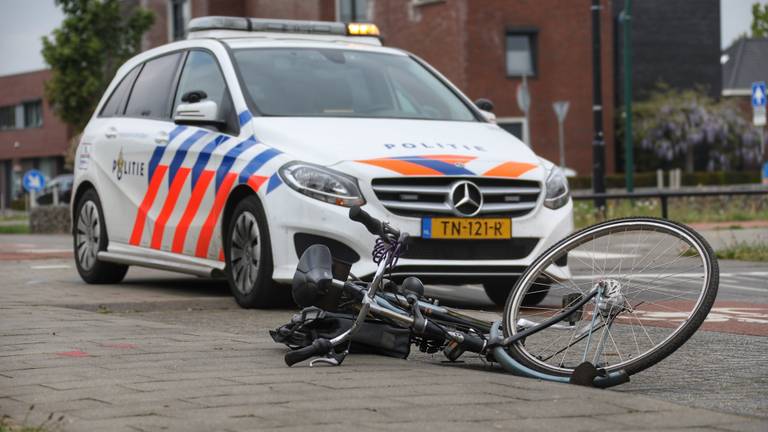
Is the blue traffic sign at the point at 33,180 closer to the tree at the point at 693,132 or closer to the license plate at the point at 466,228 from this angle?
the tree at the point at 693,132

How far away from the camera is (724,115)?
57.6m

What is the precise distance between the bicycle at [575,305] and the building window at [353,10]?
163 feet

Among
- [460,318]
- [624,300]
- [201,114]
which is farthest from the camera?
[201,114]

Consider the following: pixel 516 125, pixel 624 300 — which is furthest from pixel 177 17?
pixel 624 300

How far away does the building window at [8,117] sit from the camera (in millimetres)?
92000

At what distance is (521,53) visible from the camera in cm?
5200

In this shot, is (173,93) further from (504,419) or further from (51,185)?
(51,185)

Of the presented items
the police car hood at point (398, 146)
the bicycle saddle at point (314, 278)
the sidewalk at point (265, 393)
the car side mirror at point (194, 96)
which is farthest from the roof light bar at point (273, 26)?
the bicycle saddle at point (314, 278)

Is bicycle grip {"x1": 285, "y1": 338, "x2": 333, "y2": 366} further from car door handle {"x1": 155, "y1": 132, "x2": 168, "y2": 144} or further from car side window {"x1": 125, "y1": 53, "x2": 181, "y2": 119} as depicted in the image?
car side window {"x1": 125, "y1": 53, "x2": 181, "y2": 119}

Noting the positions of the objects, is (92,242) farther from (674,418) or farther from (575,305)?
(674,418)

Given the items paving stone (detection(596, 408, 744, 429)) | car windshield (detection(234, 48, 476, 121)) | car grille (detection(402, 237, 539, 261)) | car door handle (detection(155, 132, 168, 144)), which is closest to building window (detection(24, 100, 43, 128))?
car door handle (detection(155, 132, 168, 144))

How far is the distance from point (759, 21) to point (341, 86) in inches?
3483

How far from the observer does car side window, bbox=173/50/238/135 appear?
33.0ft

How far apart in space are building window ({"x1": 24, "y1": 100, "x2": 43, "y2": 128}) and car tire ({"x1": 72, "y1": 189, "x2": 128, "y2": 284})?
77713mm
